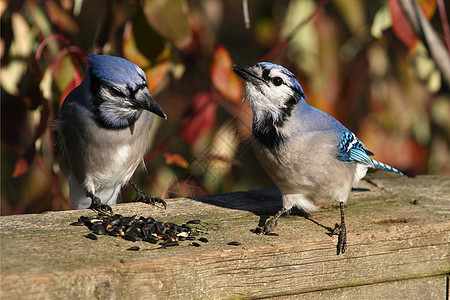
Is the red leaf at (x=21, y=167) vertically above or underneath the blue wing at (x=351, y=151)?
underneath

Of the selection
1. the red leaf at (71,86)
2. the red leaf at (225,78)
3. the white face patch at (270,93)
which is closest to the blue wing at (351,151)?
the white face patch at (270,93)

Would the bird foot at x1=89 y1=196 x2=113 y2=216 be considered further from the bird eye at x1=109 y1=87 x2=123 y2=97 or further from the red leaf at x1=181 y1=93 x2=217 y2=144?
the red leaf at x1=181 y1=93 x2=217 y2=144

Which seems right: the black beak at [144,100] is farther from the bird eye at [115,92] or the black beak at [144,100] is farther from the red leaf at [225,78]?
the red leaf at [225,78]

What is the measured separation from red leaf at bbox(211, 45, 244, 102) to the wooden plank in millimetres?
578

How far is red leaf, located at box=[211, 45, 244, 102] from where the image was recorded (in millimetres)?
3057

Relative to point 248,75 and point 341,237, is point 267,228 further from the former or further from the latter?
point 248,75

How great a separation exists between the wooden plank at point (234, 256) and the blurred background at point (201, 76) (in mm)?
571

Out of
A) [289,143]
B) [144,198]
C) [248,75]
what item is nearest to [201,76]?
[144,198]

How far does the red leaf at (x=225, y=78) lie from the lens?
306cm

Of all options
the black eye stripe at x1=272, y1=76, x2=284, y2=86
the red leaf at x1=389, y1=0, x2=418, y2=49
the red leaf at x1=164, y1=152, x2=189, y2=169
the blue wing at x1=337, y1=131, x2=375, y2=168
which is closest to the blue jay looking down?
the red leaf at x1=164, y1=152, x2=189, y2=169

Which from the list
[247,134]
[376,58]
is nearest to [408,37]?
[376,58]

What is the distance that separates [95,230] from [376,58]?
6.81ft

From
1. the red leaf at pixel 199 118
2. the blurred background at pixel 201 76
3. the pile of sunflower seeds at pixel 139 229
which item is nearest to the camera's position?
the pile of sunflower seeds at pixel 139 229

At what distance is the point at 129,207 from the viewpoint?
267 cm
